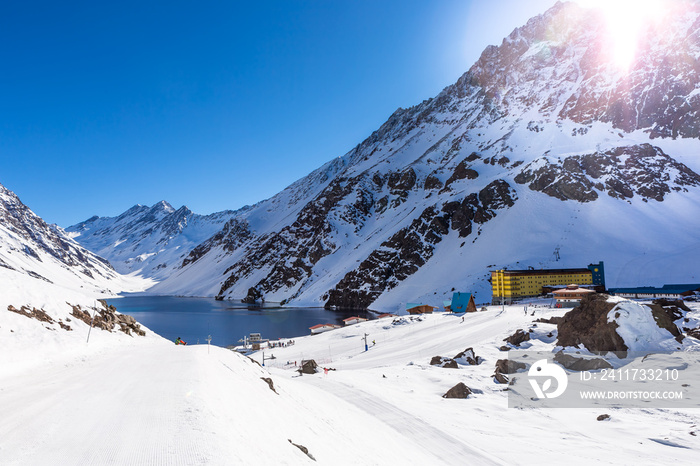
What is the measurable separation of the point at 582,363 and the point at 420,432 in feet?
60.4

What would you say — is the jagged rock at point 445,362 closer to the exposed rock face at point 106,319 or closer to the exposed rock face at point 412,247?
the exposed rock face at point 106,319

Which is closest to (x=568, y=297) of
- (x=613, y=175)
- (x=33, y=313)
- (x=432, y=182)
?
(x=33, y=313)

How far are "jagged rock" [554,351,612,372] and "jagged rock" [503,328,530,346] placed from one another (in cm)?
806

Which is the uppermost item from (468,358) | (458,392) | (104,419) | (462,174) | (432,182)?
(432,182)

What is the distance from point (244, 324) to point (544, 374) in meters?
77.2

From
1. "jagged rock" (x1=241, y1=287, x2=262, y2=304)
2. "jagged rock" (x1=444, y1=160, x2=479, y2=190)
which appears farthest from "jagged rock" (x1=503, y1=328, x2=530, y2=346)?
"jagged rock" (x1=241, y1=287, x2=262, y2=304)

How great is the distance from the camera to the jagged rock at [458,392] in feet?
75.0

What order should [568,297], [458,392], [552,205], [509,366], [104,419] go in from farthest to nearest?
[552,205] < [568,297] < [509,366] < [458,392] < [104,419]

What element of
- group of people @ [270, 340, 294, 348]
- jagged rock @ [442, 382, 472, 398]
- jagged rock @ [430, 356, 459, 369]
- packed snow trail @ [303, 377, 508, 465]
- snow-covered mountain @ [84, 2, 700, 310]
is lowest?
group of people @ [270, 340, 294, 348]

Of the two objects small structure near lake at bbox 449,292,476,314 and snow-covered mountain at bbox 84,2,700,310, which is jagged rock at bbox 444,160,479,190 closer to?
snow-covered mountain at bbox 84,2,700,310

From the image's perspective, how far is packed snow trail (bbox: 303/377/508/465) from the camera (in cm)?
1364

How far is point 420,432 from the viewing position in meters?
16.0

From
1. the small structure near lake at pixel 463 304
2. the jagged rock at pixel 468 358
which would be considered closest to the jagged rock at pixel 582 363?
the jagged rock at pixel 468 358

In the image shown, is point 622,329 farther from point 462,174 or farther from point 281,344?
point 462,174
